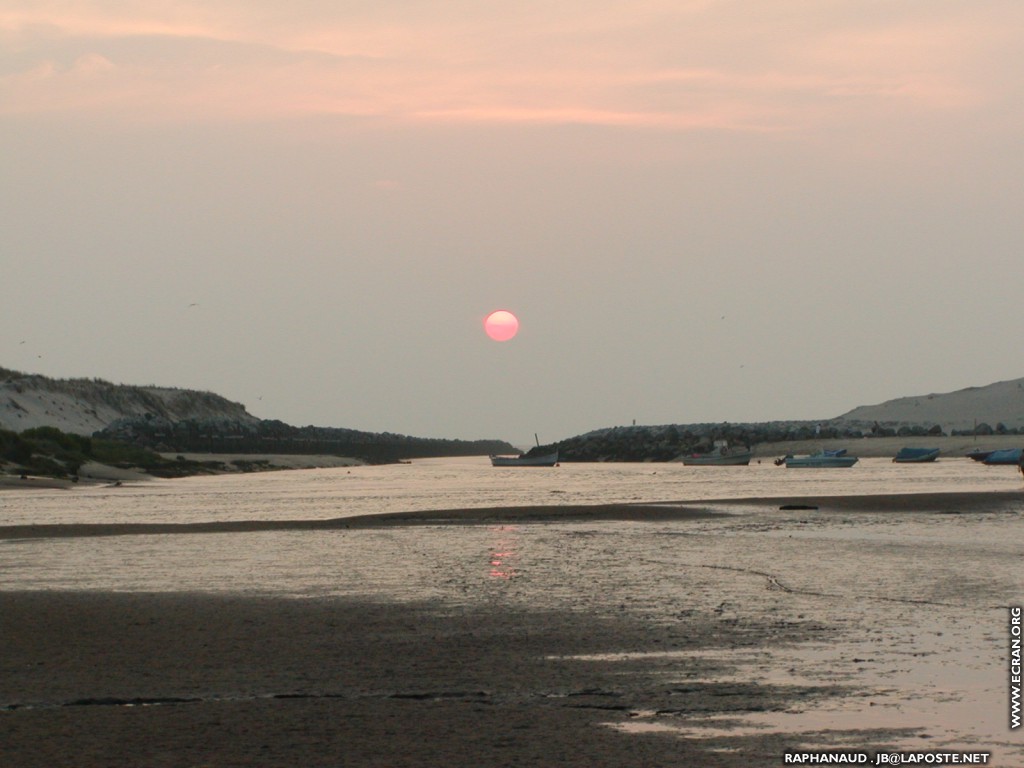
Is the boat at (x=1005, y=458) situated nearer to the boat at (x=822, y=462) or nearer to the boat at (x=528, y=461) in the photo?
the boat at (x=822, y=462)

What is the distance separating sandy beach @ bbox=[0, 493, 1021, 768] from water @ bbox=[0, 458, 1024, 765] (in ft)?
0.95

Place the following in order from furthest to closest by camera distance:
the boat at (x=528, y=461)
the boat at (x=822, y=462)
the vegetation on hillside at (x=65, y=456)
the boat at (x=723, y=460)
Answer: the boat at (x=528, y=461), the boat at (x=723, y=460), the boat at (x=822, y=462), the vegetation on hillside at (x=65, y=456)

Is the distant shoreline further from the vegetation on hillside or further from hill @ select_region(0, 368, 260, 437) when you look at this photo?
hill @ select_region(0, 368, 260, 437)

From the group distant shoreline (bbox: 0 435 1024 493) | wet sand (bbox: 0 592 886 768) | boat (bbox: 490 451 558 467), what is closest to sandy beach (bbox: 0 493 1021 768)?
wet sand (bbox: 0 592 886 768)

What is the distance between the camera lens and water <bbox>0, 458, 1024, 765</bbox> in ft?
38.2

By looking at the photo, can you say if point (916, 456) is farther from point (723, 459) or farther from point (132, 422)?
point (132, 422)

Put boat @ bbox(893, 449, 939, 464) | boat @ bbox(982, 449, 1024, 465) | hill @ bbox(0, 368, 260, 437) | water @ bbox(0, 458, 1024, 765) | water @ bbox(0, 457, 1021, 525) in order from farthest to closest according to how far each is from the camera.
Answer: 1. hill @ bbox(0, 368, 260, 437)
2. boat @ bbox(893, 449, 939, 464)
3. boat @ bbox(982, 449, 1024, 465)
4. water @ bbox(0, 457, 1021, 525)
5. water @ bbox(0, 458, 1024, 765)

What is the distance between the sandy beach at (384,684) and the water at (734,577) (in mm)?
290

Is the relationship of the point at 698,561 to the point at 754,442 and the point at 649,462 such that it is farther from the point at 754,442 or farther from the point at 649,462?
the point at 754,442

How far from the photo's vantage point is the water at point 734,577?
38.2 feet

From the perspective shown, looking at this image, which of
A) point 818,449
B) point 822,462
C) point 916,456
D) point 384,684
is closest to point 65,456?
point 822,462

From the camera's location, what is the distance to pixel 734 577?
21422mm

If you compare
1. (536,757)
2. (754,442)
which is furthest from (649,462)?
(536,757)

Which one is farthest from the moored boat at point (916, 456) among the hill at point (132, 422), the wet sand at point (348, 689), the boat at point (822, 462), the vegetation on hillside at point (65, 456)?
the wet sand at point (348, 689)
